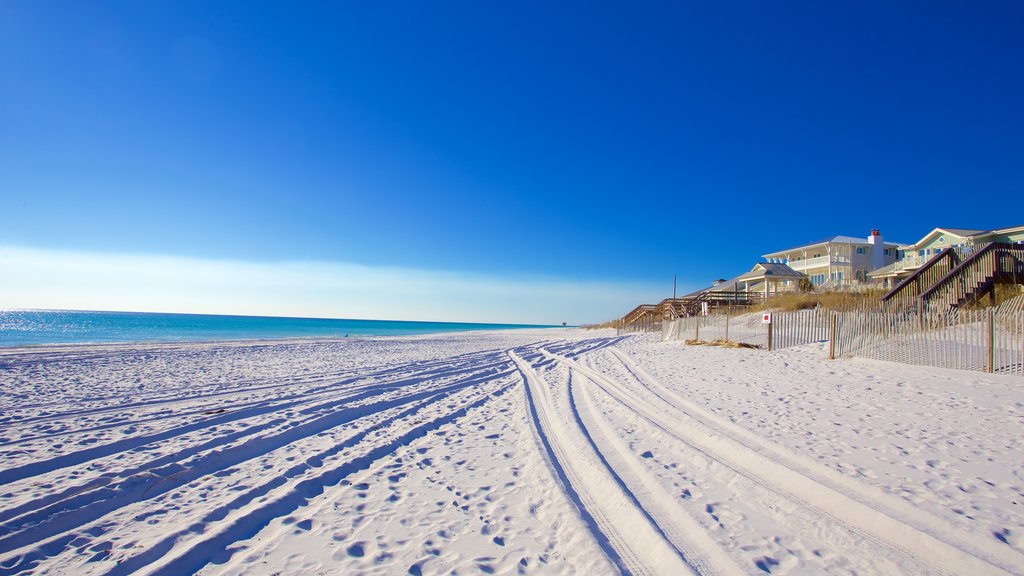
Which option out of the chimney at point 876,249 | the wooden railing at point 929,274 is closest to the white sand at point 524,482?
the wooden railing at point 929,274

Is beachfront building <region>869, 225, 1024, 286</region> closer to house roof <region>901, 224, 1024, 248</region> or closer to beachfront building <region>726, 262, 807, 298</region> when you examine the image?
house roof <region>901, 224, 1024, 248</region>

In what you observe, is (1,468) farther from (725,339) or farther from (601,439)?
(725,339)

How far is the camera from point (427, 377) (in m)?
13.0

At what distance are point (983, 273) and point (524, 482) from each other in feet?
63.8

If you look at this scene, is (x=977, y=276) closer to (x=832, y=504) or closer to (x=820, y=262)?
(x=832, y=504)

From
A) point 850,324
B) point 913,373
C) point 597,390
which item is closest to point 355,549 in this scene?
point 597,390

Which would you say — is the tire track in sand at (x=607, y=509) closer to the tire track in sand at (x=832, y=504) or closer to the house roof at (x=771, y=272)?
the tire track in sand at (x=832, y=504)

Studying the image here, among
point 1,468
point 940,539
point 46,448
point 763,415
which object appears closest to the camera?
point 940,539

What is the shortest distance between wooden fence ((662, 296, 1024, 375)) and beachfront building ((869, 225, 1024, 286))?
1711 cm

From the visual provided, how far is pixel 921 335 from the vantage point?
11.9 m

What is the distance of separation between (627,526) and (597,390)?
21.8 feet

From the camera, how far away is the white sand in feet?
11.0

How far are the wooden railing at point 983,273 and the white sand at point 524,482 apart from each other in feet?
27.0

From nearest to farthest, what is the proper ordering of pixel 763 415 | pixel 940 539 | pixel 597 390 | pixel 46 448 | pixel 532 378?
pixel 940 539 → pixel 46 448 → pixel 763 415 → pixel 597 390 → pixel 532 378
